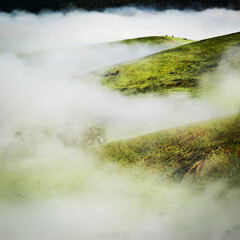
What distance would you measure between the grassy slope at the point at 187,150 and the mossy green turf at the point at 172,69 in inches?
560

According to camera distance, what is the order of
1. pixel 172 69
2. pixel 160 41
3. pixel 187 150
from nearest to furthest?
pixel 187 150, pixel 172 69, pixel 160 41

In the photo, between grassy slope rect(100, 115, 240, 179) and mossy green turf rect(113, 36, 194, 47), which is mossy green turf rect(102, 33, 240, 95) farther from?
mossy green turf rect(113, 36, 194, 47)

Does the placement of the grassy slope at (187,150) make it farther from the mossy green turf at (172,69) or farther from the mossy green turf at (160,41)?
the mossy green turf at (160,41)

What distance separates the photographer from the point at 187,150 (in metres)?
20.0

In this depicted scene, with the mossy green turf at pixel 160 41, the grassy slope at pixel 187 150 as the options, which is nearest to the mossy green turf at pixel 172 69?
the grassy slope at pixel 187 150

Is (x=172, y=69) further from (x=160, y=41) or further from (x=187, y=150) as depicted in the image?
(x=160, y=41)

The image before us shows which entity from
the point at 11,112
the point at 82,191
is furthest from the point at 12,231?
the point at 11,112

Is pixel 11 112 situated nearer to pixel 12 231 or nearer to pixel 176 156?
pixel 12 231

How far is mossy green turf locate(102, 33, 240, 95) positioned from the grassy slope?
560 inches

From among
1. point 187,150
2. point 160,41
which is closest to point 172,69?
point 187,150

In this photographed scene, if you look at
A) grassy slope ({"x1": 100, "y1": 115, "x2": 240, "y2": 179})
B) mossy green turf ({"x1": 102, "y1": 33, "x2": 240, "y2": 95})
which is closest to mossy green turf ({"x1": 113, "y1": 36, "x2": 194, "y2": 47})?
mossy green turf ({"x1": 102, "y1": 33, "x2": 240, "y2": 95})

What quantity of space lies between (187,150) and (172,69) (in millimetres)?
29120

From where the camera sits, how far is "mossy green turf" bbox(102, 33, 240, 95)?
130 ft

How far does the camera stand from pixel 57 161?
23.3 metres
